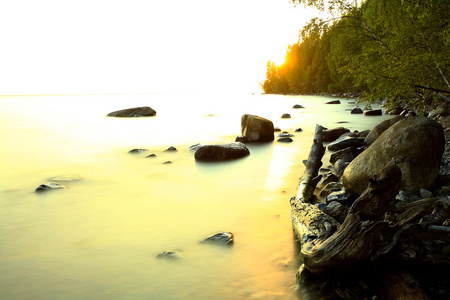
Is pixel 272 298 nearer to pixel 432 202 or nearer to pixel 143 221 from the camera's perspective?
pixel 432 202

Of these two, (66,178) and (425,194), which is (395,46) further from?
(66,178)

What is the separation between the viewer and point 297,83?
11719 cm

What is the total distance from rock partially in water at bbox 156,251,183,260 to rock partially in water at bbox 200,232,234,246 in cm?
53

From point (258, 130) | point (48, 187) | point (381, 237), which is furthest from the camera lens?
point (258, 130)

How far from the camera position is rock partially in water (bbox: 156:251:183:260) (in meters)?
4.89

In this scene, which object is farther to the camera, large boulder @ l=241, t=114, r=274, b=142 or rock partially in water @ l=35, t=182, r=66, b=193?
large boulder @ l=241, t=114, r=274, b=142

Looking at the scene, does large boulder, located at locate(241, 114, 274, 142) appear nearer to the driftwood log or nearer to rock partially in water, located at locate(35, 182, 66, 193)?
rock partially in water, located at locate(35, 182, 66, 193)

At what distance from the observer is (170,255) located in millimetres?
4930

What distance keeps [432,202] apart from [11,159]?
551 inches

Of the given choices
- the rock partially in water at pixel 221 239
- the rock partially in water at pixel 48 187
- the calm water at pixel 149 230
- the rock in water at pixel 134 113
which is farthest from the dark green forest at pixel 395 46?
the rock in water at pixel 134 113

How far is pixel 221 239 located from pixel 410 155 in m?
3.39

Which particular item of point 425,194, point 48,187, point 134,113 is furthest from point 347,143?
point 134,113

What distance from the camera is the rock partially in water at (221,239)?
5293 millimetres

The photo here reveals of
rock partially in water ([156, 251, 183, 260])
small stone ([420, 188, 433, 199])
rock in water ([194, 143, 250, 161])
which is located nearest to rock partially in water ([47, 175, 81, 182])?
rock in water ([194, 143, 250, 161])
